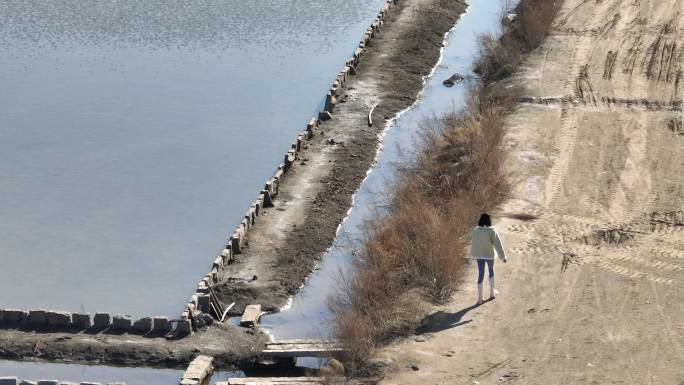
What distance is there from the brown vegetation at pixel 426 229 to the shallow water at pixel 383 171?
1.75 ft

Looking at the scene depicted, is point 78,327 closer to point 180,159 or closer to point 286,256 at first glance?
point 286,256

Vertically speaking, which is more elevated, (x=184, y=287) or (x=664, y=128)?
(x=664, y=128)

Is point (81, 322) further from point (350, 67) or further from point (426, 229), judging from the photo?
point (350, 67)

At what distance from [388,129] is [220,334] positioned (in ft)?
43.8

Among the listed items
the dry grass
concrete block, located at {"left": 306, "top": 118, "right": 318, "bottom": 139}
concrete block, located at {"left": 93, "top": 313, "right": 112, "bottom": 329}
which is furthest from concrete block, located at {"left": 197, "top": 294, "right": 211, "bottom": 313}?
the dry grass

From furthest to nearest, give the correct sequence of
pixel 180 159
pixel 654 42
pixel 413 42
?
1. pixel 413 42
2. pixel 654 42
3. pixel 180 159

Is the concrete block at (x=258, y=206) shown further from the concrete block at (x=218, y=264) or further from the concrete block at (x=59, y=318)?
the concrete block at (x=59, y=318)

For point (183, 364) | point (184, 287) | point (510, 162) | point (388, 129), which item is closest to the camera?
point (183, 364)

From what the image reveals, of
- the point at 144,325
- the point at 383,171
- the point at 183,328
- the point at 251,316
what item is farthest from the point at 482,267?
the point at 383,171

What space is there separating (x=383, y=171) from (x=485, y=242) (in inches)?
397

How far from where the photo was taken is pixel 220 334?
19750mm

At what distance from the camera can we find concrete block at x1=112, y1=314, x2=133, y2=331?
19.9m

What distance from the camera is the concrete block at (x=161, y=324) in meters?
19.8

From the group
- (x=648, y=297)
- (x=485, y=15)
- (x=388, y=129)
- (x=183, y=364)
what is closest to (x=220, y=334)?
(x=183, y=364)
